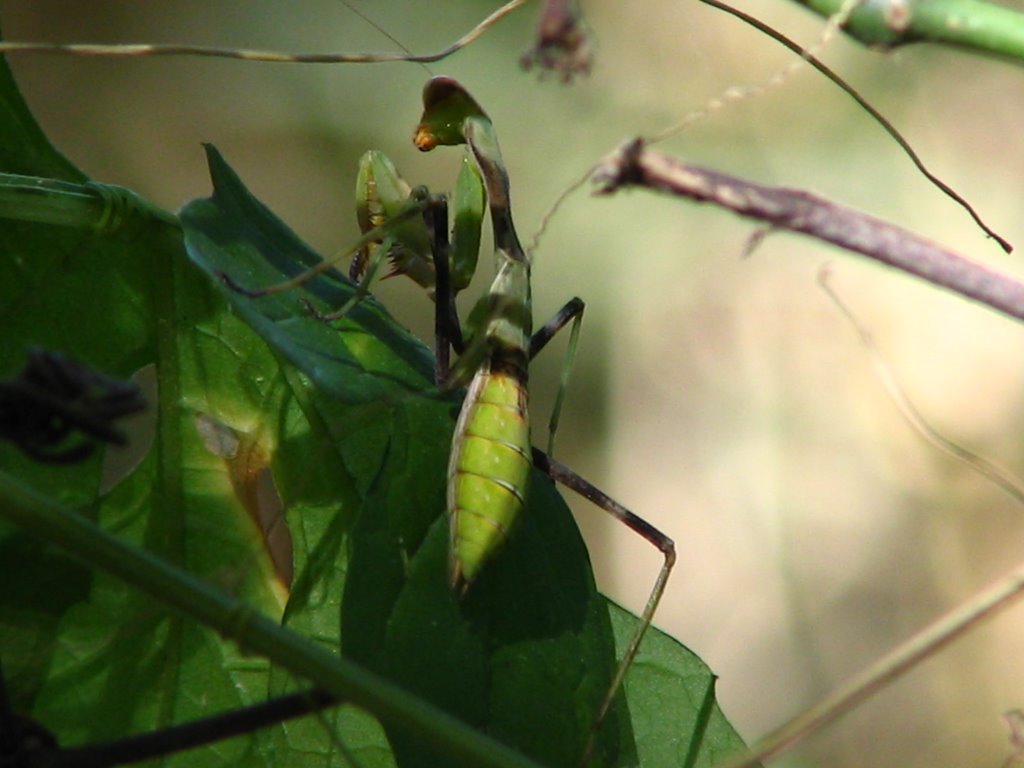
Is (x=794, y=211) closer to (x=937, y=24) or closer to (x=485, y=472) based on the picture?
(x=937, y=24)

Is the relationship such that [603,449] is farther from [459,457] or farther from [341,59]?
[341,59]

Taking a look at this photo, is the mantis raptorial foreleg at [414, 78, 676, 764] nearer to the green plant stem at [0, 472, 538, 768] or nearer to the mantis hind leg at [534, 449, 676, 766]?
the mantis hind leg at [534, 449, 676, 766]

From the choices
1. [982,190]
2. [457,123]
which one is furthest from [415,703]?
[982,190]

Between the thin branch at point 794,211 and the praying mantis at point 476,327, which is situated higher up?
the thin branch at point 794,211

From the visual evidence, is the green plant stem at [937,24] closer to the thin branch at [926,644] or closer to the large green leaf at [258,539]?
the thin branch at [926,644]

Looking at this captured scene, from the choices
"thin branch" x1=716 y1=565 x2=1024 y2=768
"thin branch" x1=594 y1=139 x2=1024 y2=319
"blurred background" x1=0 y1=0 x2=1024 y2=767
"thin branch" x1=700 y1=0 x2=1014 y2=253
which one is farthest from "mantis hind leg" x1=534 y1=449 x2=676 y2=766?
"blurred background" x1=0 y1=0 x2=1024 y2=767

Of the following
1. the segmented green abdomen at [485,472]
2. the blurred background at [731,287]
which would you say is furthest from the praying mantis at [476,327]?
the blurred background at [731,287]
